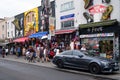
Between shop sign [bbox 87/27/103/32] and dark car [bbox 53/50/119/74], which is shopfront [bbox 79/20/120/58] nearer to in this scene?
shop sign [bbox 87/27/103/32]

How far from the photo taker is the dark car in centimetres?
1680

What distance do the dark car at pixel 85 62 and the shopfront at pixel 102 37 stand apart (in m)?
5.18

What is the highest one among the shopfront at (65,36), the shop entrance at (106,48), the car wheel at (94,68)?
the shopfront at (65,36)

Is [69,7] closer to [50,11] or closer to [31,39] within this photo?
[50,11]

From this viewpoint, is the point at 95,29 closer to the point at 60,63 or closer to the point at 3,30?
the point at 60,63

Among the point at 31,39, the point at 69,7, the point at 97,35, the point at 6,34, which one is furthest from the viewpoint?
the point at 6,34

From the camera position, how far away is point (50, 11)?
37.0 meters

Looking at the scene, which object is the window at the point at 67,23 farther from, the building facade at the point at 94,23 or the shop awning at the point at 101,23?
the shop awning at the point at 101,23

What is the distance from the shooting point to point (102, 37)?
27000 millimetres

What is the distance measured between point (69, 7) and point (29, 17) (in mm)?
12016

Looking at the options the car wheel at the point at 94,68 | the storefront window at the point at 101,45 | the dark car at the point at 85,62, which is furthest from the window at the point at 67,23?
the car wheel at the point at 94,68

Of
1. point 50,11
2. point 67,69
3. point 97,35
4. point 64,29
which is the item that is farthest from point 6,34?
point 67,69

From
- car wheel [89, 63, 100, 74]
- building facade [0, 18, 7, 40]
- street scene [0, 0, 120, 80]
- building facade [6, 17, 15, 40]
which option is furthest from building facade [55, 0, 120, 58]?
building facade [0, 18, 7, 40]

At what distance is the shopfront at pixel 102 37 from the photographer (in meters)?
25.5
